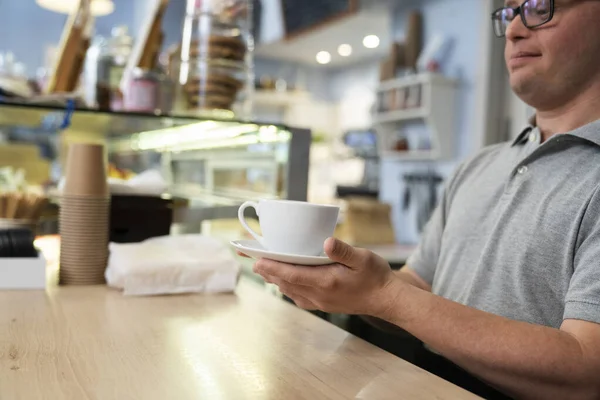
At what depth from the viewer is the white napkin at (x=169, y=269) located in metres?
1.01

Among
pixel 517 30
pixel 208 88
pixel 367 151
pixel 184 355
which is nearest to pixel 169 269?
pixel 184 355

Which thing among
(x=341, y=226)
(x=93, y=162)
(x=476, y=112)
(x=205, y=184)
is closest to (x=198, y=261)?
(x=93, y=162)

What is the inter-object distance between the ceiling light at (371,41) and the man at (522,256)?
4.16m

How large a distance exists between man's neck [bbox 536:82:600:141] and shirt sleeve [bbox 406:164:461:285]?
24 cm

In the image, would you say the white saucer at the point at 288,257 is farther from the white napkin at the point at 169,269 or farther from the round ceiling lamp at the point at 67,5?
the round ceiling lamp at the point at 67,5

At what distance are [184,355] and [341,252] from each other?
234mm

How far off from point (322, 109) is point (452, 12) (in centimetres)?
340

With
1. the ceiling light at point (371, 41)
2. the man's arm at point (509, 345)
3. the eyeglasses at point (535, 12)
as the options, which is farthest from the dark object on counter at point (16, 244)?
the ceiling light at point (371, 41)

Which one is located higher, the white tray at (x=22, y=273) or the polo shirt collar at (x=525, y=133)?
the polo shirt collar at (x=525, y=133)

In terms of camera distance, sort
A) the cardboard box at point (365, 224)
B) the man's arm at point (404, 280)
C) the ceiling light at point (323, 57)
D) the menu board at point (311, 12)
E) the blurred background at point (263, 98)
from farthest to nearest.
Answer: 1. the ceiling light at point (323, 57)
2. the menu board at point (311, 12)
3. the cardboard box at point (365, 224)
4. the blurred background at point (263, 98)
5. the man's arm at point (404, 280)

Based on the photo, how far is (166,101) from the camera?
4.63 feet

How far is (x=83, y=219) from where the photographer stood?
1060 mm

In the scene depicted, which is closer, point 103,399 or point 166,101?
point 103,399

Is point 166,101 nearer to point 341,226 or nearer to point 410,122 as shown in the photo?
point 341,226
